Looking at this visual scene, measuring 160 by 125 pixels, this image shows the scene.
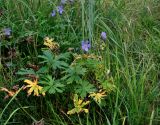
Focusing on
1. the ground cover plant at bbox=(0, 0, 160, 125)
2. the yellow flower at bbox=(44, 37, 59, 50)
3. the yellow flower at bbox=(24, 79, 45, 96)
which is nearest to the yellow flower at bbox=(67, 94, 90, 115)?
the ground cover plant at bbox=(0, 0, 160, 125)

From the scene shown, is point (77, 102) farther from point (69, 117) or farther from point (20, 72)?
point (20, 72)

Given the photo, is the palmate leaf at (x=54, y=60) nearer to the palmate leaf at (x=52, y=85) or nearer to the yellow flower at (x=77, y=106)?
the palmate leaf at (x=52, y=85)

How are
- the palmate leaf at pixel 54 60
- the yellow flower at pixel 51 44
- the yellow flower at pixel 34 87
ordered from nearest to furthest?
the yellow flower at pixel 34 87 → the palmate leaf at pixel 54 60 → the yellow flower at pixel 51 44

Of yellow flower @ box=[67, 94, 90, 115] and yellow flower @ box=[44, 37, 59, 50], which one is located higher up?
yellow flower @ box=[44, 37, 59, 50]

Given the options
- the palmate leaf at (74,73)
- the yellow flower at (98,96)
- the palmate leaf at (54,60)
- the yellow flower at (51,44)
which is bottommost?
the yellow flower at (98,96)

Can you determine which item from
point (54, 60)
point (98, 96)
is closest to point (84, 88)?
point (98, 96)

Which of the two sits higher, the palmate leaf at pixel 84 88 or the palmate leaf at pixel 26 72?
the palmate leaf at pixel 26 72

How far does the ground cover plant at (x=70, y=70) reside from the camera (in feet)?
6.79

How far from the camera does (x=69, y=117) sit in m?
2.06

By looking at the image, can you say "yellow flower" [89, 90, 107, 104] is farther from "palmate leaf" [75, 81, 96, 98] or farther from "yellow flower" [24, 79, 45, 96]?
"yellow flower" [24, 79, 45, 96]

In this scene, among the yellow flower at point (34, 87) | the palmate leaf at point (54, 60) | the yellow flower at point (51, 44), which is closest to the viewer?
the yellow flower at point (34, 87)

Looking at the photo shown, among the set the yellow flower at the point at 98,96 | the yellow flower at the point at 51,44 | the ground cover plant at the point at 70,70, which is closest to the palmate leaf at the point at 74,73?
the ground cover plant at the point at 70,70

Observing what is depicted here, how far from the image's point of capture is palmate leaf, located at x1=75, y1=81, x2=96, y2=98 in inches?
79.8

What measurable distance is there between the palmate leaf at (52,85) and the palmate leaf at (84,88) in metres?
0.09
